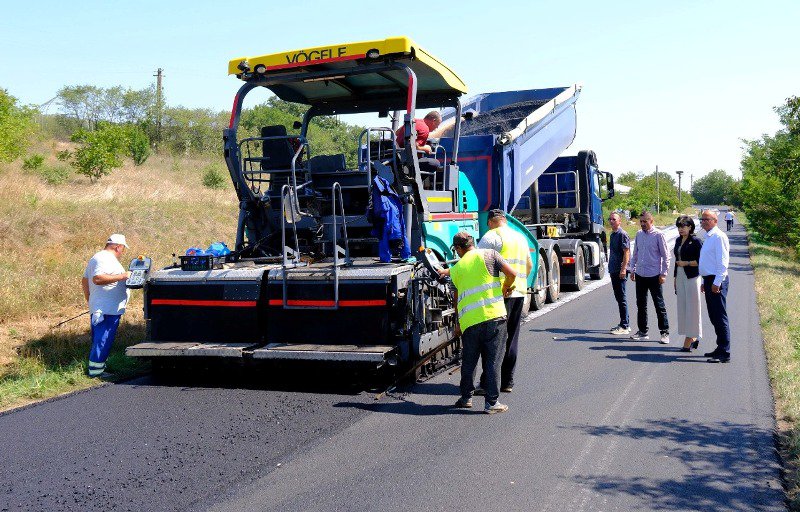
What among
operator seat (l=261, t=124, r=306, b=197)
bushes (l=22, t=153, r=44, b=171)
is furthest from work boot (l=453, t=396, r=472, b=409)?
bushes (l=22, t=153, r=44, b=171)

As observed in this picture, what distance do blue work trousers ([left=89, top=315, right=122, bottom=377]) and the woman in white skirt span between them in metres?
6.06

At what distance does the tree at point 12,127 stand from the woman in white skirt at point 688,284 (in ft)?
47.2

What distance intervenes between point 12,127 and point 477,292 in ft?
48.7

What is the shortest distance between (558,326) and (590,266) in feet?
17.4

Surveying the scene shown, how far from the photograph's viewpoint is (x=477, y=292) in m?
5.67

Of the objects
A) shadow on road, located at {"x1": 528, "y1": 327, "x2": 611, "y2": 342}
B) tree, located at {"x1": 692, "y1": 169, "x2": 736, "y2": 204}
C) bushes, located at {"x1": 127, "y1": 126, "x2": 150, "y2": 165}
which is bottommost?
shadow on road, located at {"x1": 528, "y1": 327, "x2": 611, "y2": 342}

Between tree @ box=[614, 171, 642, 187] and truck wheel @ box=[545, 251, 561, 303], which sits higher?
tree @ box=[614, 171, 642, 187]

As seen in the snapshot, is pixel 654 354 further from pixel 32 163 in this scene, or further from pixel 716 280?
pixel 32 163

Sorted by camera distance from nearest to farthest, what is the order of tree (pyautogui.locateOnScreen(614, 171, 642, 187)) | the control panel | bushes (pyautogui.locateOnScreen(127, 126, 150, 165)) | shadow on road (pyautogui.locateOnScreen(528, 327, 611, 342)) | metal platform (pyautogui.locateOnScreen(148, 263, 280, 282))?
metal platform (pyautogui.locateOnScreen(148, 263, 280, 282)) → the control panel → shadow on road (pyautogui.locateOnScreen(528, 327, 611, 342)) → bushes (pyautogui.locateOnScreen(127, 126, 150, 165)) → tree (pyautogui.locateOnScreen(614, 171, 642, 187))

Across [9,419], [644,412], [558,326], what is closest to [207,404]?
[9,419]

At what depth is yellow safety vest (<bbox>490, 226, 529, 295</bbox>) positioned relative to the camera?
6164mm

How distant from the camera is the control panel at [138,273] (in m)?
6.82

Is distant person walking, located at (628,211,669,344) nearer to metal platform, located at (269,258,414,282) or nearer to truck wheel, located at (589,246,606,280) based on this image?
metal platform, located at (269,258,414,282)

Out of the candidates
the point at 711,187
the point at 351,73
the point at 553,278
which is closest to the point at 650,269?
the point at 553,278
